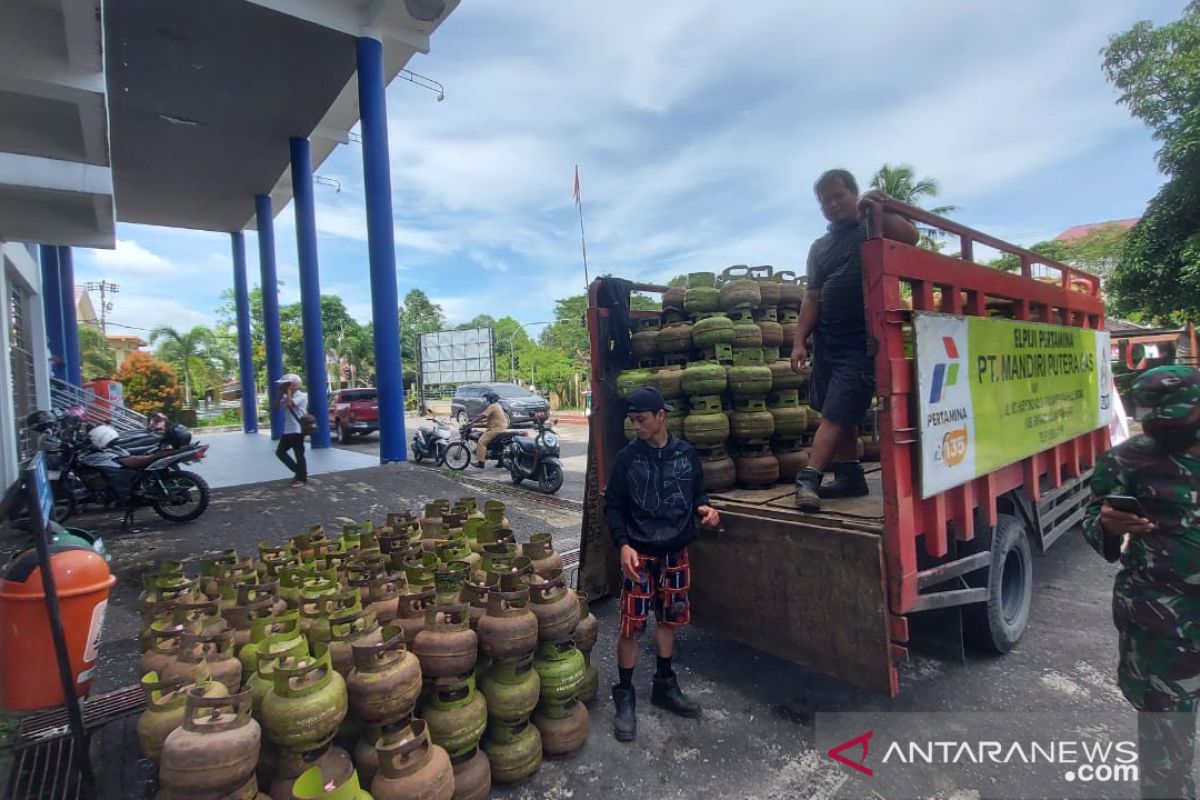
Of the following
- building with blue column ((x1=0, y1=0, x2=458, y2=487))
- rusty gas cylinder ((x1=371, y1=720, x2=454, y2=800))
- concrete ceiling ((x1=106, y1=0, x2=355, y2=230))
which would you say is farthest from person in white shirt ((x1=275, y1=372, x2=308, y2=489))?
rusty gas cylinder ((x1=371, y1=720, x2=454, y2=800))

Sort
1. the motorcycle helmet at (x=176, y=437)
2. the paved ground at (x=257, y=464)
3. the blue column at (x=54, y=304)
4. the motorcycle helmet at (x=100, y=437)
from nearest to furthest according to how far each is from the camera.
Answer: the motorcycle helmet at (x=100, y=437)
the motorcycle helmet at (x=176, y=437)
the paved ground at (x=257, y=464)
the blue column at (x=54, y=304)

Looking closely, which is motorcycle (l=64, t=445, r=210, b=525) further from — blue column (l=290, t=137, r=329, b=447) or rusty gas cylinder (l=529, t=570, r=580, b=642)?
rusty gas cylinder (l=529, t=570, r=580, b=642)

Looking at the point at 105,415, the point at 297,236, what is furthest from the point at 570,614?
the point at 105,415

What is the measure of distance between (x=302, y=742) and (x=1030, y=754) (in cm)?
301

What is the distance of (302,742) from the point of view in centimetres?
195

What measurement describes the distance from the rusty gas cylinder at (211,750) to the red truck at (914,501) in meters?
2.19

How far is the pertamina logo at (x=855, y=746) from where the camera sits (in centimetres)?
259

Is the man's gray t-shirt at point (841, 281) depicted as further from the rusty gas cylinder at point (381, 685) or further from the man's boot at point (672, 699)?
the rusty gas cylinder at point (381, 685)

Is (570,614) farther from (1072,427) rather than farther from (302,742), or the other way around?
(1072,427)

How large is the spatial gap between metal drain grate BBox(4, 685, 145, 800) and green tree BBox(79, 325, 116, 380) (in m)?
38.0

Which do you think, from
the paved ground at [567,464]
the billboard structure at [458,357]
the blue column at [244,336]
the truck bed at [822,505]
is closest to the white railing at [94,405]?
the blue column at [244,336]

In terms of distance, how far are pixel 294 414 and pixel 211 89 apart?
278 inches

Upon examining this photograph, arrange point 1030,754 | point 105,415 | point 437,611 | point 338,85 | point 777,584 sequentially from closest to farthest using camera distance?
point 437,611
point 1030,754
point 777,584
point 338,85
point 105,415

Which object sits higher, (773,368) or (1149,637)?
(773,368)
